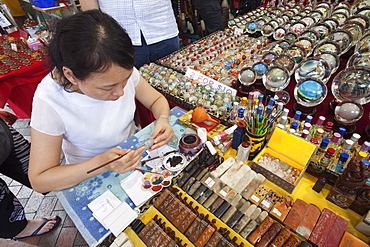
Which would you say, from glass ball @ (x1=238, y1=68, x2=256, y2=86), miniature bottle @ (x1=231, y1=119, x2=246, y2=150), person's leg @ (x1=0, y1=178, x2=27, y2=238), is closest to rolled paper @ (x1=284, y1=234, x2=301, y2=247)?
miniature bottle @ (x1=231, y1=119, x2=246, y2=150)

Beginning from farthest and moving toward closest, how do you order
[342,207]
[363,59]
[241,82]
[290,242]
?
Result: [241,82]
[363,59]
[342,207]
[290,242]

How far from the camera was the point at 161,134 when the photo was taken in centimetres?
136

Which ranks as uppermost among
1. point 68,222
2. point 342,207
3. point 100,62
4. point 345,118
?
point 100,62

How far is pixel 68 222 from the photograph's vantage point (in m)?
2.05

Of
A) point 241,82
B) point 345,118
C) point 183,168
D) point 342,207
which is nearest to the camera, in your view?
point 342,207

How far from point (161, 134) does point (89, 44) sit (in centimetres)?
Answer: 71

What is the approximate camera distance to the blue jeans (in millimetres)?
2424

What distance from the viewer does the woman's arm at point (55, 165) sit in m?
1.06

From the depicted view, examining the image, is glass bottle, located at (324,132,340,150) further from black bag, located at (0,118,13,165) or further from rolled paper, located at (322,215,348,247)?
black bag, located at (0,118,13,165)

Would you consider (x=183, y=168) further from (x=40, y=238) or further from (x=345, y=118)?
(x=40, y=238)

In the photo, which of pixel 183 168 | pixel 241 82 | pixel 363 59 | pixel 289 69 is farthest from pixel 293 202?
pixel 363 59

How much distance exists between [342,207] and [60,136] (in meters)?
1.51

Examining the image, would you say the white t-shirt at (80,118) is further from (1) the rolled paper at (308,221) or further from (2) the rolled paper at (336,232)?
(2) the rolled paper at (336,232)

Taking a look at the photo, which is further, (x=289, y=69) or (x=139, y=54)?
(x=139, y=54)
